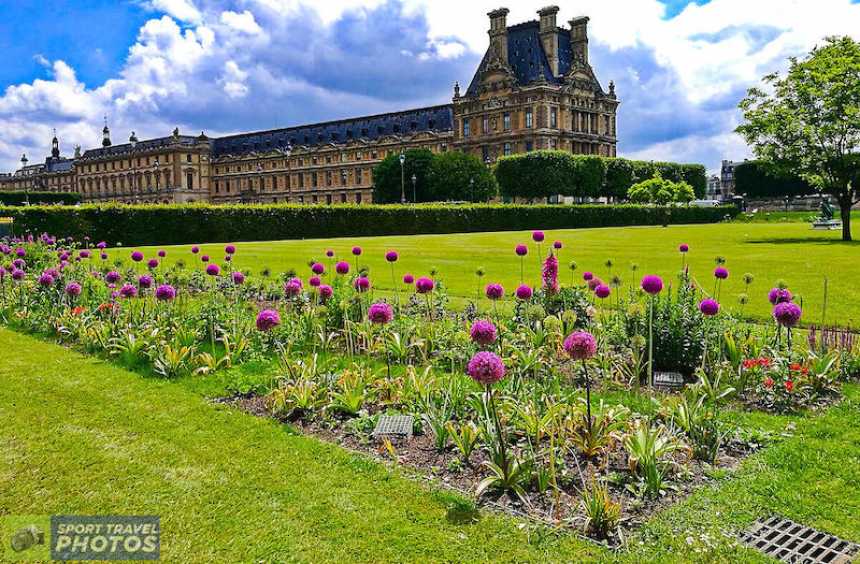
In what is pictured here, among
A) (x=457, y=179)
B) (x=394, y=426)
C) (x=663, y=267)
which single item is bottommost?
(x=394, y=426)

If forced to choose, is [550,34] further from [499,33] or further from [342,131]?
[342,131]

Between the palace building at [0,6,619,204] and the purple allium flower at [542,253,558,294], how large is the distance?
3346 inches

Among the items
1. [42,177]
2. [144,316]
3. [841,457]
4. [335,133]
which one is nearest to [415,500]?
[841,457]

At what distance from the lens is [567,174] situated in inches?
2995

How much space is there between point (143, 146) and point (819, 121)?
129507mm

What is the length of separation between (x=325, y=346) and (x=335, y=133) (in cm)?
11320

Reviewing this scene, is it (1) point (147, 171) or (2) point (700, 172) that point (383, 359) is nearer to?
(2) point (700, 172)

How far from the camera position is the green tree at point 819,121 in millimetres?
26922

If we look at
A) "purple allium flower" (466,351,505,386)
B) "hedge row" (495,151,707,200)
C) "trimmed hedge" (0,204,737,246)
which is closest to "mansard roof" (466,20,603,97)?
"hedge row" (495,151,707,200)

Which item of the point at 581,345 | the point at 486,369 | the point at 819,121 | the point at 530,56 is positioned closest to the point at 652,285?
the point at 581,345

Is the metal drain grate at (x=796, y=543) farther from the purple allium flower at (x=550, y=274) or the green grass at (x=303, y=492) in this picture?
the purple allium flower at (x=550, y=274)

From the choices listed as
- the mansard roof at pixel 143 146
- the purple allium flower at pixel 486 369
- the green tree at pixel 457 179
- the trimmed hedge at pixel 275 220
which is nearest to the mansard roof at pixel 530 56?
the green tree at pixel 457 179

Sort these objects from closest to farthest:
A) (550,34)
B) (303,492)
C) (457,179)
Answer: (303,492) < (457,179) < (550,34)

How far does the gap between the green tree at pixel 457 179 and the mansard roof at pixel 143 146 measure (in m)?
73.0
